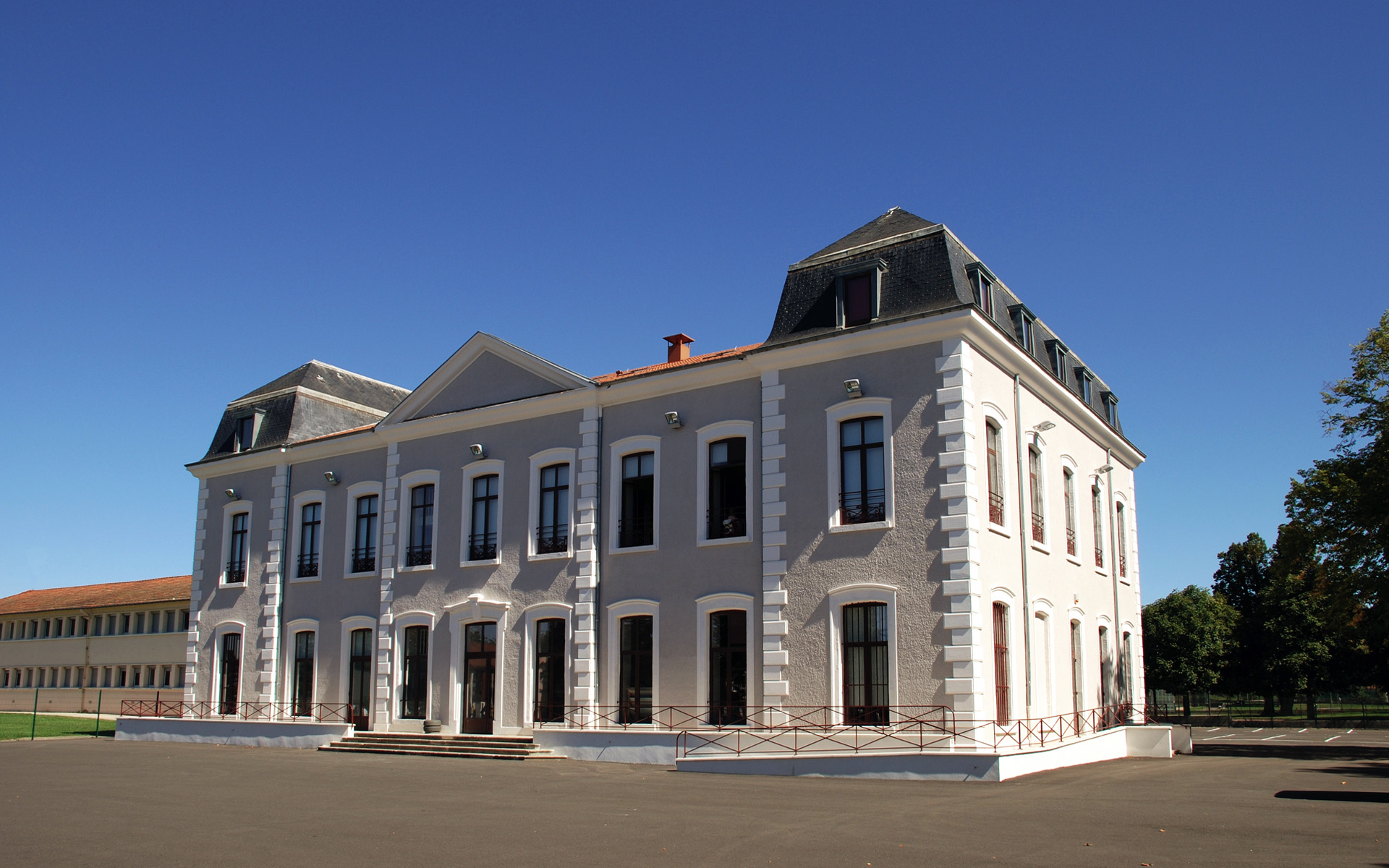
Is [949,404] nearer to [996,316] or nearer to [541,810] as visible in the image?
[996,316]

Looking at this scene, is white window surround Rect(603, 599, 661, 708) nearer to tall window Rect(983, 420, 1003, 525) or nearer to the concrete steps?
the concrete steps

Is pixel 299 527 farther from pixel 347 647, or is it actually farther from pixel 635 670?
pixel 635 670

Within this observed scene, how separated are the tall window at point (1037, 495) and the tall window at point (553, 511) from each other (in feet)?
30.3

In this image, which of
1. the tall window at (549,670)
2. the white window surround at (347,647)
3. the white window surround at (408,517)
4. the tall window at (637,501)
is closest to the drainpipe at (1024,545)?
the tall window at (637,501)

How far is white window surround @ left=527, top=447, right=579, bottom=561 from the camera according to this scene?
2220 cm

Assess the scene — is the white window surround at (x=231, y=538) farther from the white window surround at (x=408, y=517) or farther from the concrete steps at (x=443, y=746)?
the concrete steps at (x=443, y=746)

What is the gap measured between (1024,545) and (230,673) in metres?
20.1

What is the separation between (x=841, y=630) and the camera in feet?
59.4

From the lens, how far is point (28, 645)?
47938mm

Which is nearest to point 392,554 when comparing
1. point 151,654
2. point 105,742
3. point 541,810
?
point 105,742

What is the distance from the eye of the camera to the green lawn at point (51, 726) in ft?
97.1

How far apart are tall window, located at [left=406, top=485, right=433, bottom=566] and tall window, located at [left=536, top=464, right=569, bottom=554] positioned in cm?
316

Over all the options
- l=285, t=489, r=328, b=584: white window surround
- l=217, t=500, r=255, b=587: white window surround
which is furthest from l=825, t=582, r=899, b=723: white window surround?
l=217, t=500, r=255, b=587: white window surround

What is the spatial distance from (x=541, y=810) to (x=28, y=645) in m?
45.2
